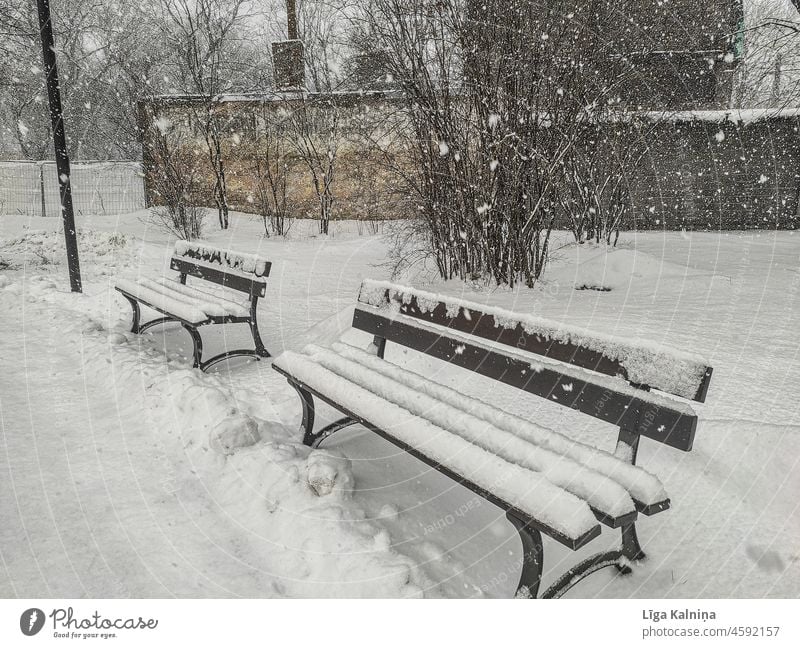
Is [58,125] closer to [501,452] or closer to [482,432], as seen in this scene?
[482,432]

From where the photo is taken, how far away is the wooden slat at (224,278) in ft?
13.3

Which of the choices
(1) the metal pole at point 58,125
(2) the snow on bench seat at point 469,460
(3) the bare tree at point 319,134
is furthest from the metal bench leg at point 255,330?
(3) the bare tree at point 319,134

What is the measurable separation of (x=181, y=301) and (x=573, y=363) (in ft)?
10.2

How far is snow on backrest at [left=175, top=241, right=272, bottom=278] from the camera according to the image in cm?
407

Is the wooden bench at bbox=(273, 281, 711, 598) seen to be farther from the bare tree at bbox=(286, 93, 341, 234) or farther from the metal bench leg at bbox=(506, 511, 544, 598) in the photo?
the bare tree at bbox=(286, 93, 341, 234)

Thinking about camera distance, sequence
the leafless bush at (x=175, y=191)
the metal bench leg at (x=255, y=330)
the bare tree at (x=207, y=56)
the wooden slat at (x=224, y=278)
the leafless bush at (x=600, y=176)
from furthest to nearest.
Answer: the bare tree at (x=207, y=56) → the leafless bush at (x=175, y=191) → the leafless bush at (x=600, y=176) → the metal bench leg at (x=255, y=330) → the wooden slat at (x=224, y=278)

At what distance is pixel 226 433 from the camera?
8.93ft

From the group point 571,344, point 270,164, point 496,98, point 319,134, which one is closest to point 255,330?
point 571,344

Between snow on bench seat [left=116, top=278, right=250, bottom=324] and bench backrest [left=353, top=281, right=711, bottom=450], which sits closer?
bench backrest [left=353, top=281, right=711, bottom=450]

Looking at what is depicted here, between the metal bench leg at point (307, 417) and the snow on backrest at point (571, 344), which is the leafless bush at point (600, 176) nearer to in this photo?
the snow on backrest at point (571, 344)

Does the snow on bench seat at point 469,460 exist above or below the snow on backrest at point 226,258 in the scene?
below

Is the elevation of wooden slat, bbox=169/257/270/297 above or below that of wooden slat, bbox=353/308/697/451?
above

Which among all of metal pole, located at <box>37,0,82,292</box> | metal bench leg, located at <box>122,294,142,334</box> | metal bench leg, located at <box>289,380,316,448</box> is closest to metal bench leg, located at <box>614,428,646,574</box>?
metal bench leg, located at <box>289,380,316,448</box>

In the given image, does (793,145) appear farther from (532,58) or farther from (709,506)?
(709,506)
